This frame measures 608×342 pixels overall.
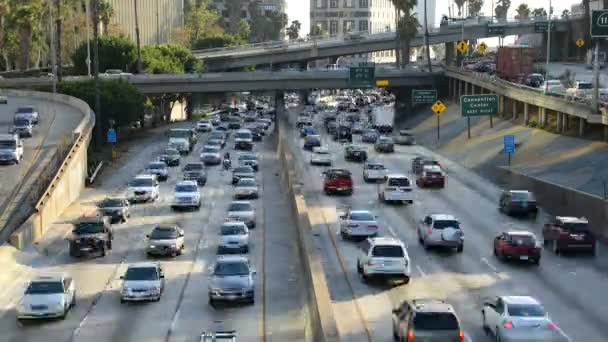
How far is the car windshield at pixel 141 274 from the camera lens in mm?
36531

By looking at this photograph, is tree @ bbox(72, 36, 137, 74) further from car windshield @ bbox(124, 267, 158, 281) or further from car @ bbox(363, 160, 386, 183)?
car windshield @ bbox(124, 267, 158, 281)

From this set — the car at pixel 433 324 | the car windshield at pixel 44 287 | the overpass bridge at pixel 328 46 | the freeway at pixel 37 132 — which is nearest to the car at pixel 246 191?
the freeway at pixel 37 132

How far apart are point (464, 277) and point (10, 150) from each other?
3945cm

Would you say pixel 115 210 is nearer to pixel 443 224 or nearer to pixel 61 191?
pixel 61 191

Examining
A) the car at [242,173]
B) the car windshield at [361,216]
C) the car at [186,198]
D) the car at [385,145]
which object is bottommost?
the car at [385,145]

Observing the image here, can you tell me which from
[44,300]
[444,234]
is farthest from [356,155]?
[44,300]

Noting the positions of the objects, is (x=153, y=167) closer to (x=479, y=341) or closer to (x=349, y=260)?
(x=349, y=260)

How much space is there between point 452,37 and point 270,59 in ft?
89.5

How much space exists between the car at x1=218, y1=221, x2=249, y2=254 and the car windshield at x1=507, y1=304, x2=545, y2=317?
17900 mm

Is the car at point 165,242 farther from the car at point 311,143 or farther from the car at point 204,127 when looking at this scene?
the car at point 204,127

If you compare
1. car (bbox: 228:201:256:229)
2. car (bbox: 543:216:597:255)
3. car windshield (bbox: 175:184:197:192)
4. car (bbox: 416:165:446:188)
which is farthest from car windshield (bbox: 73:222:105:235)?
car (bbox: 416:165:446:188)

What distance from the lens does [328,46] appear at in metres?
160

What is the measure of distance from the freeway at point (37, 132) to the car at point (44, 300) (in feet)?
72.6

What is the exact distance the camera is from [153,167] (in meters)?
74.2
